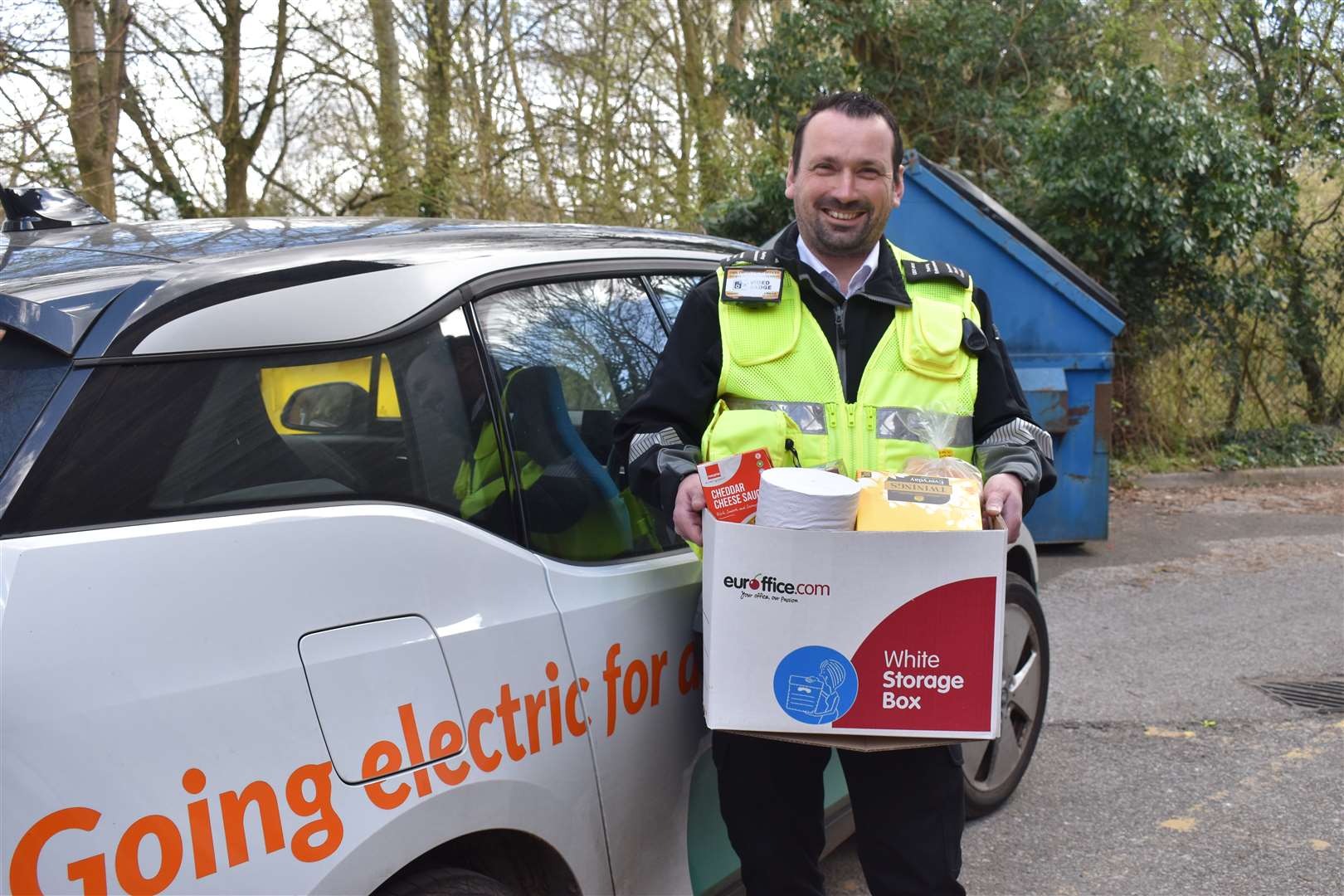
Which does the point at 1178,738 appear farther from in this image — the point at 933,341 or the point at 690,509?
the point at 690,509

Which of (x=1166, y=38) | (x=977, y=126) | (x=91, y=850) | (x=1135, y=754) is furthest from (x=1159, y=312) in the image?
(x=91, y=850)

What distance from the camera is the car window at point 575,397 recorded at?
6.86 ft

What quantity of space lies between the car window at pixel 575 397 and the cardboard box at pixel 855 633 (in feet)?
1.15

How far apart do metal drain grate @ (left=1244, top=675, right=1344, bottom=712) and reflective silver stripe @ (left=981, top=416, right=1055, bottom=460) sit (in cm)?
274

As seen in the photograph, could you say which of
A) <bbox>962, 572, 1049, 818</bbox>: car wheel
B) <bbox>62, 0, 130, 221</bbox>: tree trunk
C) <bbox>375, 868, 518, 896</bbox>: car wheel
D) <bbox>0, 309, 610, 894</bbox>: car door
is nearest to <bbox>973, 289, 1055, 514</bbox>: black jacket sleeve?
<bbox>0, 309, 610, 894</bbox>: car door

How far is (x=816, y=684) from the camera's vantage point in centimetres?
189

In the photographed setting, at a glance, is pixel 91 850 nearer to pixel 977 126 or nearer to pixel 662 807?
pixel 662 807

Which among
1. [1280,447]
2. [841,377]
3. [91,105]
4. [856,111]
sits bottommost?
[1280,447]

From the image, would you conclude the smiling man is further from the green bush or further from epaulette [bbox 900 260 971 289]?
the green bush

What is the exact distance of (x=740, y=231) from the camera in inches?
352

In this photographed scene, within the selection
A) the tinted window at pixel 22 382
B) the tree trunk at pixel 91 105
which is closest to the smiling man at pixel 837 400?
the tinted window at pixel 22 382

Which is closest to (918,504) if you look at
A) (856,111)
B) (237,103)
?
(856,111)

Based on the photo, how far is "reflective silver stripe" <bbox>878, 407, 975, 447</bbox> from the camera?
2.19m

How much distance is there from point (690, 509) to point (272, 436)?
2.38 ft
